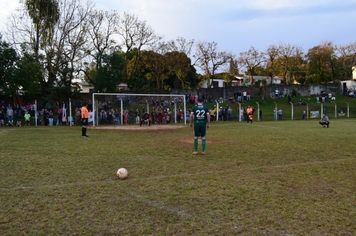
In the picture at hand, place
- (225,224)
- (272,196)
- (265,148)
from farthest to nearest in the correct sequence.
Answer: (265,148), (272,196), (225,224)

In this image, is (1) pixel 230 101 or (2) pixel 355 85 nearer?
(1) pixel 230 101

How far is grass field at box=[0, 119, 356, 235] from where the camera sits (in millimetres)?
3619

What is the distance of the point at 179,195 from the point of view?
4848 millimetres

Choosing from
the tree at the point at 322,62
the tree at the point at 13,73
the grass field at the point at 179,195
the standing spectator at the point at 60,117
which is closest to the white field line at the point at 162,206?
the grass field at the point at 179,195

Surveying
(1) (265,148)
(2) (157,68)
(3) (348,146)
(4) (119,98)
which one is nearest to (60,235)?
(1) (265,148)

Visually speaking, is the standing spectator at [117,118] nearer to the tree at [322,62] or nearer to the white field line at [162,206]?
the white field line at [162,206]

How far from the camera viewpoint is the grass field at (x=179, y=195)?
362cm

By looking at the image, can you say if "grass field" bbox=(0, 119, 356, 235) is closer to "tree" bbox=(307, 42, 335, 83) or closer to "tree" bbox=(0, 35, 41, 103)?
"tree" bbox=(0, 35, 41, 103)

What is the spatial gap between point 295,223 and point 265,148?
6.97 metres

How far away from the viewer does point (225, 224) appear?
12.1ft

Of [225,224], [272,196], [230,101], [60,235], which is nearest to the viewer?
[60,235]

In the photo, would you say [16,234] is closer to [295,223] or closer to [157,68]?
[295,223]

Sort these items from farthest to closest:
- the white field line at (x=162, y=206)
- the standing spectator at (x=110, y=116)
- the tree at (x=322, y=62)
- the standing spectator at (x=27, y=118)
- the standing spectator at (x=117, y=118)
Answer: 1. the tree at (x=322, y=62)
2. the standing spectator at (x=117, y=118)
3. the standing spectator at (x=110, y=116)
4. the standing spectator at (x=27, y=118)
5. the white field line at (x=162, y=206)

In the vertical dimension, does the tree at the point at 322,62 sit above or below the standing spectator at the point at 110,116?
above
